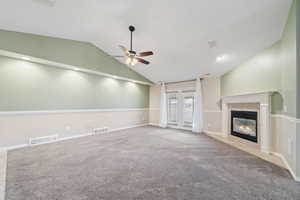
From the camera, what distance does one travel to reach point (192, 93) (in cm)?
613

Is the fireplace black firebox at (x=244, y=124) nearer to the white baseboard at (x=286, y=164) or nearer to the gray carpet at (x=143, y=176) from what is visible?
the white baseboard at (x=286, y=164)

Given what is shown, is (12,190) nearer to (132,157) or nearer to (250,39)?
(132,157)

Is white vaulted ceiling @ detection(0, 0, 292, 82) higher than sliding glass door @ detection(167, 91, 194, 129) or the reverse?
higher

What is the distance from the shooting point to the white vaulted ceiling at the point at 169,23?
2.44 meters

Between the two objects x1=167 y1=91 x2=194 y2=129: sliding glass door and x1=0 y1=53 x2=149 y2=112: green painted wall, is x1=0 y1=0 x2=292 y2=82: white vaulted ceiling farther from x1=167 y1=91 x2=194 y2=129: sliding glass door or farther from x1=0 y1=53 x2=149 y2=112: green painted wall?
x1=167 y1=91 x2=194 y2=129: sliding glass door

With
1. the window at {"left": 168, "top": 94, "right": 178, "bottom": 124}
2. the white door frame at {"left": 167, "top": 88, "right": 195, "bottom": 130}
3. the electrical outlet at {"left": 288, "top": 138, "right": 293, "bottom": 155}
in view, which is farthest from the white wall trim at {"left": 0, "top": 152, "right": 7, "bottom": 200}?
the window at {"left": 168, "top": 94, "right": 178, "bottom": 124}

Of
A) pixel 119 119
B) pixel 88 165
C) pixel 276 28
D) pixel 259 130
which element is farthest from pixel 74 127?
pixel 276 28

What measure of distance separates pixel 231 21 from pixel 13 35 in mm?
5118

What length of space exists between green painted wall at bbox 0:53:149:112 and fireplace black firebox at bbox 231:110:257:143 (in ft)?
15.4

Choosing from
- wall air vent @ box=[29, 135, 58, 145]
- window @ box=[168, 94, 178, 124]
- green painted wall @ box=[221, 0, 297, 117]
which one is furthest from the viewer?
window @ box=[168, 94, 178, 124]

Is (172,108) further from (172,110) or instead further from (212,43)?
(212,43)

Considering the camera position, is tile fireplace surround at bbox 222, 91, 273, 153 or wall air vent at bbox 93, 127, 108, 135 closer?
tile fireplace surround at bbox 222, 91, 273, 153

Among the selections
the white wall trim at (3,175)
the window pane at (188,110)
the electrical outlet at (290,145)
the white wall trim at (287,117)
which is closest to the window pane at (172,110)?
the window pane at (188,110)

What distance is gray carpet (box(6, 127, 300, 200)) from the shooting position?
5.51 feet
